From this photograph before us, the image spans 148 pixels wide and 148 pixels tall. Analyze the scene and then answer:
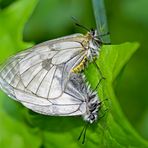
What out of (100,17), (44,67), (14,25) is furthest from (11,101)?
(100,17)

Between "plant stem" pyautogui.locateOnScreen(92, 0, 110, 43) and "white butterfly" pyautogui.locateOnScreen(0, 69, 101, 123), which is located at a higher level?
"plant stem" pyautogui.locateOnScreen(92, 0, 110, 43)

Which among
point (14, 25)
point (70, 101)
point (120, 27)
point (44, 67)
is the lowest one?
point (120, 27)

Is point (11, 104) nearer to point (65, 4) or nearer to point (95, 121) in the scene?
point (95, 121)

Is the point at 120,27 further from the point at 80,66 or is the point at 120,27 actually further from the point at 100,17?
the point at 100,17

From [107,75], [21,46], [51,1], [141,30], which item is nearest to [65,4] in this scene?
[51,1]

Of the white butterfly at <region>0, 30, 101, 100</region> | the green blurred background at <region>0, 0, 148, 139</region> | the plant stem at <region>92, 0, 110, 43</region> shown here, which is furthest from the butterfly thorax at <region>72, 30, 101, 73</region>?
the green blurred background at <region>0, 0, 148, 139</region>

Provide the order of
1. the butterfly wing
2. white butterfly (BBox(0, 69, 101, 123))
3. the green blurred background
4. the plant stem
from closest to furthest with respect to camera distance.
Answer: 1. the plant stem
2. white butterfly (BBox(0, 69, 101, 123))
3. the butterfly wing
4. the green blurred background

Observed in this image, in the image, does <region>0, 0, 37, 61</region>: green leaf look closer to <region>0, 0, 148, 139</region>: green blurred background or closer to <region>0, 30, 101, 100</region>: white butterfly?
<region>0, 30, 101, 100</region>: white butterfly
